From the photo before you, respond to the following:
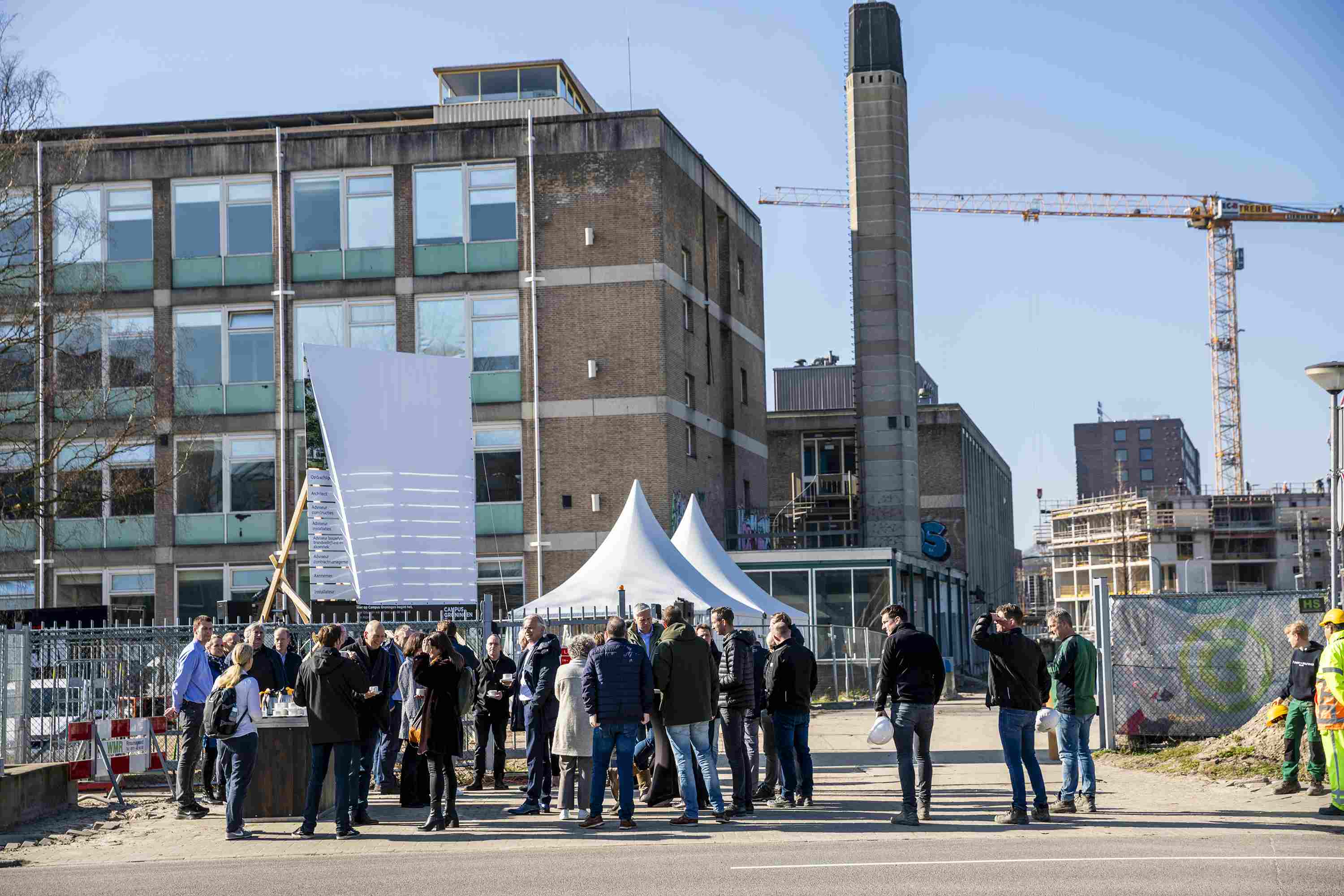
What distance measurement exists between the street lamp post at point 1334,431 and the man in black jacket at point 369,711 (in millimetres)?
10607

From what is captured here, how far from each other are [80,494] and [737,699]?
20630 mm

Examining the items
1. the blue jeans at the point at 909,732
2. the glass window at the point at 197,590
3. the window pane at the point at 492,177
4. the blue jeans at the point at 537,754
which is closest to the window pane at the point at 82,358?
the glass window at the point at 197,590

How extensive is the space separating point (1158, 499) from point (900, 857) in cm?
13901

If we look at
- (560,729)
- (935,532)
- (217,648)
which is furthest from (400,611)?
(935,532)

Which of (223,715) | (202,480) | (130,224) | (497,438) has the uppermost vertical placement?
(130,224)

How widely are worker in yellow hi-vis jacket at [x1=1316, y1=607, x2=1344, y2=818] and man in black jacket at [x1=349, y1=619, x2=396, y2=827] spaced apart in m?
8.10

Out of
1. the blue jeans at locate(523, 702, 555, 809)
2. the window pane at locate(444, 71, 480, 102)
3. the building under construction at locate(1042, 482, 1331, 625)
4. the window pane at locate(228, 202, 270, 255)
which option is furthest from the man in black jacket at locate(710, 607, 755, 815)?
the building under construction at locate(1042, 482, 1331, 625)

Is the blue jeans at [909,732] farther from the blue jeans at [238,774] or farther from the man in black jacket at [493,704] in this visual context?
the blue jeans at [238,774]

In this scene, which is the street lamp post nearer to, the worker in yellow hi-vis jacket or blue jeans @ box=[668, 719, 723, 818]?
the worker in yellow hi-vis jacket

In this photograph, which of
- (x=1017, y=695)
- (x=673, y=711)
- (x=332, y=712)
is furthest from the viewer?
(x=673, y=711)

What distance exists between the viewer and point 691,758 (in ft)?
46.5

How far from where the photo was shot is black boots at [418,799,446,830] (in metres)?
14.0

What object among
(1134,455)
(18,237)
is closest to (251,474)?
(18,237)

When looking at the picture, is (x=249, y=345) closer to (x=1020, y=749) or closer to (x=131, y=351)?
(x=131, y=351)
